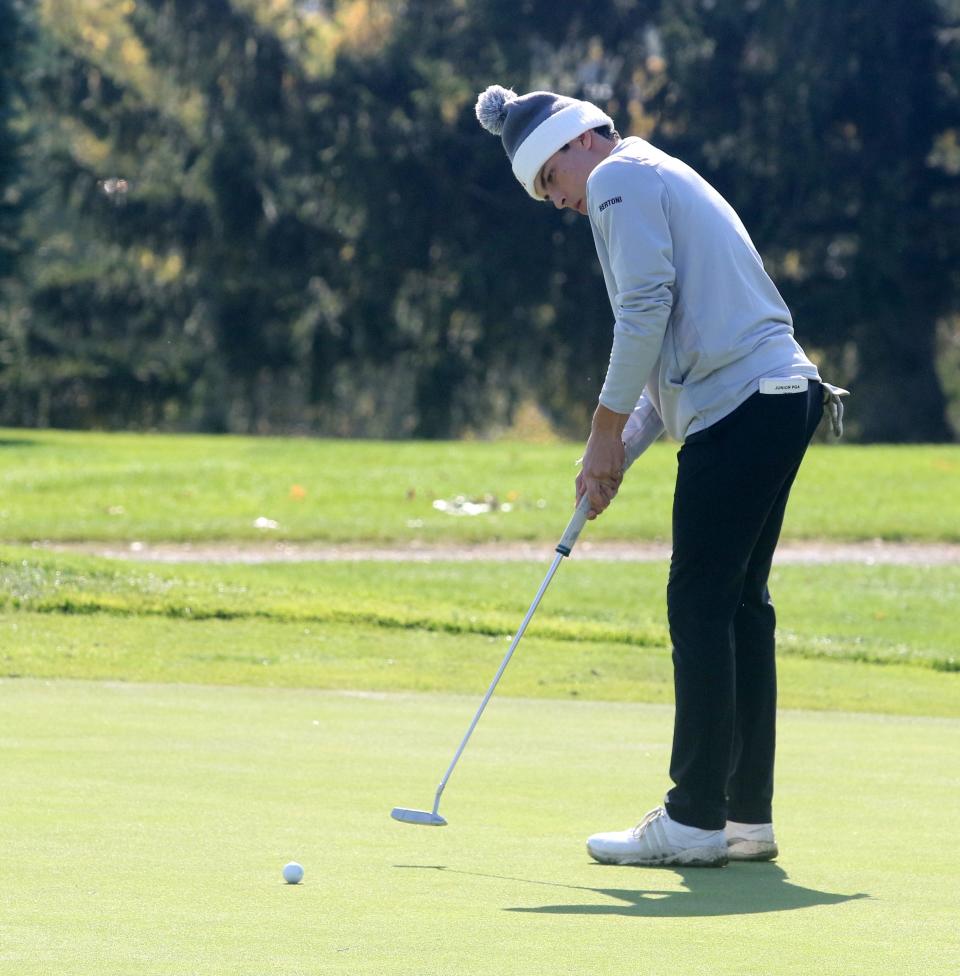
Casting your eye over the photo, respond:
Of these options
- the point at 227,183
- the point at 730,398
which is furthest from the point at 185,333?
the point at 730,398

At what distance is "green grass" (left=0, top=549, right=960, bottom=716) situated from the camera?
31.3 ft

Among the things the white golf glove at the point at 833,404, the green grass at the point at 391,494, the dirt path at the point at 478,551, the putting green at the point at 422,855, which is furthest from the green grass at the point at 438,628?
the white golf glove at the point at 833,404

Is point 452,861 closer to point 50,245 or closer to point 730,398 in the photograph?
point 730,398

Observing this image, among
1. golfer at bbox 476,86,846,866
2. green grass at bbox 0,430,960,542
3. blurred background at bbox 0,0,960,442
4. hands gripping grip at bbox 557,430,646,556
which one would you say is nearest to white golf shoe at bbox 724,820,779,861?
golfer at bbox 476,86,846,866

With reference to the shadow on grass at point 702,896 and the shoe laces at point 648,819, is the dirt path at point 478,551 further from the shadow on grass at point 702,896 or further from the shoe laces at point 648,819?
the shadow on grass at point 702,896

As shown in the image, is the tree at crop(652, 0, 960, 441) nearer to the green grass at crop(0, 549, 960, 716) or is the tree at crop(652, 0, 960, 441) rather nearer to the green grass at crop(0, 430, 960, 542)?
the green grass at crop(0, 430, 960, 542)

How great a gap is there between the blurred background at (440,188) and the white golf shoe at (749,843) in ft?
93.2

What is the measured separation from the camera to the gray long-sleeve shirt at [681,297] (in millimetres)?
4609

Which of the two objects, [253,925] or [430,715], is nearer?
[253,925]

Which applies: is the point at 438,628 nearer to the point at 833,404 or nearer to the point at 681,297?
the point at 833,404

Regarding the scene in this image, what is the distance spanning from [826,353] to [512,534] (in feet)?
58.9

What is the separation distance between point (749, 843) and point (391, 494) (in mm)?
16781

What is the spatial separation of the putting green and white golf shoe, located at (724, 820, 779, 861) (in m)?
0.07

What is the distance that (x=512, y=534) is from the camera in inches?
755
